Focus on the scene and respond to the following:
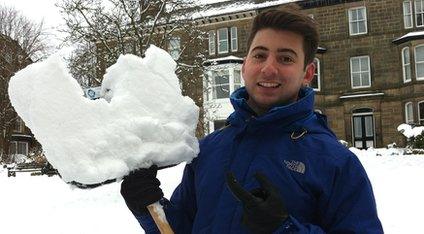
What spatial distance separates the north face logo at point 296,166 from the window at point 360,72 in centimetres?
2793

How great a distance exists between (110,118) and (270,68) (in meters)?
0.75

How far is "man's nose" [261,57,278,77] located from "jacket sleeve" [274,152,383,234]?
48cm

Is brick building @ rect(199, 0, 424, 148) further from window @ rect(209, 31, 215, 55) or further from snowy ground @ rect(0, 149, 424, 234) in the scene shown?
snowy ground @ rect(0, 149, 424, 234)

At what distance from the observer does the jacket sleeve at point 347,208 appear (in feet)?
5.54

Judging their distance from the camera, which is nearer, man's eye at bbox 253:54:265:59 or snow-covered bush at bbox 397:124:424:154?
man's eye at bbox 253:54:265:59

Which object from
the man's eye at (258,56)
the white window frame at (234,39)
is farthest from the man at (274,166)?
the white window frame at (234,39)

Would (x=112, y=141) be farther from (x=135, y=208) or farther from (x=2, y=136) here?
(x=2, y=136)

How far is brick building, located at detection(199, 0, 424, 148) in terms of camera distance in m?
26.8

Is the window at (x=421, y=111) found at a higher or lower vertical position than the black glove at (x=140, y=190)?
higher

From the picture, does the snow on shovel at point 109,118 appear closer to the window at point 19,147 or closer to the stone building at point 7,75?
the stone building at point 7,75

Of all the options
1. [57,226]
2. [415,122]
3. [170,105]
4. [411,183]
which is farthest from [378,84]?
[170,105]

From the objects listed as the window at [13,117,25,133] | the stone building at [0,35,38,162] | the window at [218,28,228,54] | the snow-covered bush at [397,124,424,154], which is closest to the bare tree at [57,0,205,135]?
the snow-covered bush at [397,124,424,154]

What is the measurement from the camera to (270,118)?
1.91 m

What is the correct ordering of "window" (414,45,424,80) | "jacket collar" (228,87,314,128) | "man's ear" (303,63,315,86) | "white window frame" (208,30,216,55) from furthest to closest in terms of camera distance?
1. "white window frame" (208,30,216,55)
2. "window" (414,45,424,80)
3. "man's ear" (303,63,315,86)
4. "jacket collar" (228,87,314,128)
